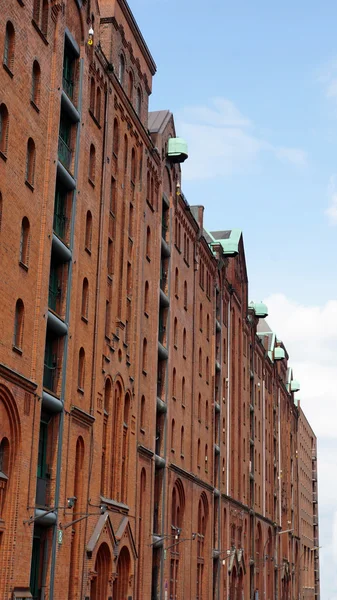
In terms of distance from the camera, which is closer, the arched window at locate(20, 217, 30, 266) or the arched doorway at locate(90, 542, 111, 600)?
the arched window at locate(20, 217, 30, 266)

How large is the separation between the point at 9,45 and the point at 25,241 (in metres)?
6.26

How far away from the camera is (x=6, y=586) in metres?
27.3

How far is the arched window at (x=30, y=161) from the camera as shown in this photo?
30891mm

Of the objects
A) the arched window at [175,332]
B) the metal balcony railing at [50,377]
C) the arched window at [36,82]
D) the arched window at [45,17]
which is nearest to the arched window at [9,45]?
the arched window at [36,82]

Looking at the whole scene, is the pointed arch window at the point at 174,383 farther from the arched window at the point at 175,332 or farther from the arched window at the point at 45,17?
the arched window at the point at 45,17

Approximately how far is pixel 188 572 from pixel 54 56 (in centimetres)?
3019

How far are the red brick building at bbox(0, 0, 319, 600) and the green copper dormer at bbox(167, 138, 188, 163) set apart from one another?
0.35 feet

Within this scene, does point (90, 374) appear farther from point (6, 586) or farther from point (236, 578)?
point (236, 578)

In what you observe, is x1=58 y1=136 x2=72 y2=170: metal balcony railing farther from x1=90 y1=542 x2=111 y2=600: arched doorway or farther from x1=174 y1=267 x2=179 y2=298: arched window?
x1=174 y1=267 x2=179 y2=298: arched window

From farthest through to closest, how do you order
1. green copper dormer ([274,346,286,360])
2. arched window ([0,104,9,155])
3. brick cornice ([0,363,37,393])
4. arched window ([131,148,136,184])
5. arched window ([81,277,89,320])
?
1. green copper dormer ([274,346,286,360])
2. arched window ([131,148,136,184])
3. arched window ([81,277,89,320])
4. arched window ([0,104,9,155])
5. brick cornice ([0,363,37,393])

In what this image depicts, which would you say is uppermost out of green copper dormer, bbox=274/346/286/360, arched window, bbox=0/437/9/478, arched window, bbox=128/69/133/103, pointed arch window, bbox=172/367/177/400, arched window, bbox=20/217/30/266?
green copper dormer, bbox=274/346/286/360

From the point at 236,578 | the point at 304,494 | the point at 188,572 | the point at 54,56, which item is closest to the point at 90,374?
the point at 54,56

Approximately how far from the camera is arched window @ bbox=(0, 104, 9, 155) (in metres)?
28.6

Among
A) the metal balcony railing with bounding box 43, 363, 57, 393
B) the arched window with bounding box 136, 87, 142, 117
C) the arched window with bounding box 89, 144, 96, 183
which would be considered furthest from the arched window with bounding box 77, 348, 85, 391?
the arched window with bounding box 136, 87, 142, 117
